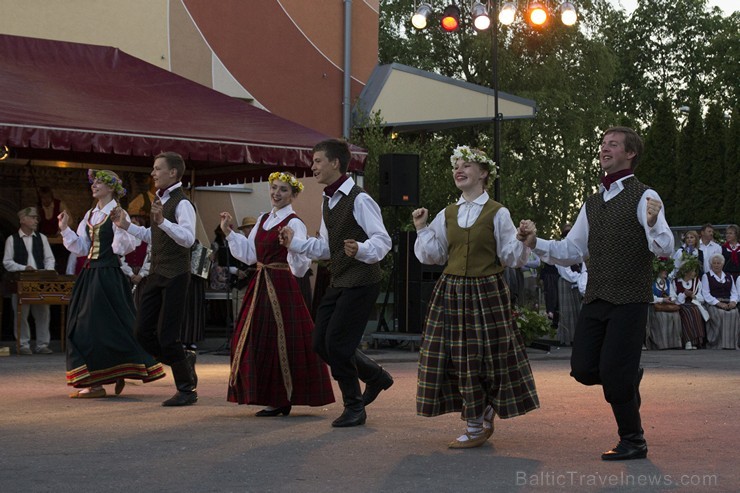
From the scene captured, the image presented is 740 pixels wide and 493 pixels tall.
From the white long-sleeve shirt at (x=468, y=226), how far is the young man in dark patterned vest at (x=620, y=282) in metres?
0.29

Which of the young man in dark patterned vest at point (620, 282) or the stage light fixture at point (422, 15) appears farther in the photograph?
the stage light fixture at point (422, 15)

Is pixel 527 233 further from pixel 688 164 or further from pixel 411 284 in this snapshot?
pixel 688 164

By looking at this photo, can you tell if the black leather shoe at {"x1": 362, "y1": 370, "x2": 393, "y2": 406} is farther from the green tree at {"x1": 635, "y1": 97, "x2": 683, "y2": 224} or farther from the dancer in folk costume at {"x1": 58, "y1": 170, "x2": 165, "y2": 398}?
the green tree at {"x1": 635, "y1": 97, "x2": 683, "y2": 224}

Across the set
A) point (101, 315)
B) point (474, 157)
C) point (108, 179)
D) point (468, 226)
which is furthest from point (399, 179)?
point (468, 226)

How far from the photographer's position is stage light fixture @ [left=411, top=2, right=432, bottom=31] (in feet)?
65.1

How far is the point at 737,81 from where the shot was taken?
52.5 meters

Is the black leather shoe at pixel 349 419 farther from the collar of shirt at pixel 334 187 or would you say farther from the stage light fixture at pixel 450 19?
the stage light fixture at pixel 450 19

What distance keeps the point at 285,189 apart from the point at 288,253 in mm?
466

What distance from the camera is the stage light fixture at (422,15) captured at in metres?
19.8

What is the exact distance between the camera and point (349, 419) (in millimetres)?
8172

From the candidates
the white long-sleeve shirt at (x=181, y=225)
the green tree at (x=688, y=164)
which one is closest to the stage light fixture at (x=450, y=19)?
the white long-sleeve shirt at (x=181, y=225)

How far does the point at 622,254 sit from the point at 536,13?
12.3 metres

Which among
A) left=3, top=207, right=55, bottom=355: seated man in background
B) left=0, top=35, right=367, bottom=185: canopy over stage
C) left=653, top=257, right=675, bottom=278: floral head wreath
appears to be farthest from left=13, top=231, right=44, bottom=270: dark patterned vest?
left=653, top=257, right=675, bottom=278: floral head wreath

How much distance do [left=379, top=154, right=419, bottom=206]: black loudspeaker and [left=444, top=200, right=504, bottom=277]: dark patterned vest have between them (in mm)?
9509
